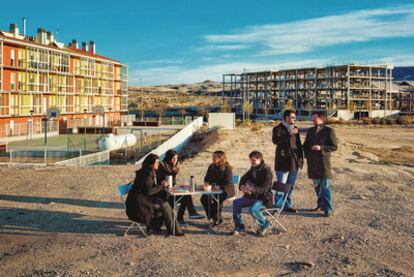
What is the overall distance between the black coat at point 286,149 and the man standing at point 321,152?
0.25 metres

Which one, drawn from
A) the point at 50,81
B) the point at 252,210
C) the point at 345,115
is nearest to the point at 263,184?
the point at 252,210

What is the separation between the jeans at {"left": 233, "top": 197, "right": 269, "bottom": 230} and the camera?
25.5 ft

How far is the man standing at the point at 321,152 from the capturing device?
29.4 feet

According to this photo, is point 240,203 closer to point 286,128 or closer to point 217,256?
point 217,256

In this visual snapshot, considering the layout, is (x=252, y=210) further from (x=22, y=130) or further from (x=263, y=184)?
(x=22, y=130)

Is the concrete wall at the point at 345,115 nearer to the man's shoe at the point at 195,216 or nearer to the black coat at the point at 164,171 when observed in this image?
the man's shoe at the point at 195,216

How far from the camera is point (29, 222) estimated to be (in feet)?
29.1

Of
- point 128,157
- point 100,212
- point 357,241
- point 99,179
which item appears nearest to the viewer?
point 357,241

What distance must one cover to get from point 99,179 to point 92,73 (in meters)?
47.6

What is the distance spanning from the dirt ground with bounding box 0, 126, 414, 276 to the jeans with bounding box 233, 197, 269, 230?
258mm

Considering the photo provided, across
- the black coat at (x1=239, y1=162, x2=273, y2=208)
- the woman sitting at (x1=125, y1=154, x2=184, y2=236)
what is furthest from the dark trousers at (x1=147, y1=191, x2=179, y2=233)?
the black coat at (x1=239, y1=162, x2=273, y2=208)

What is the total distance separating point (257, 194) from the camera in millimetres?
7824

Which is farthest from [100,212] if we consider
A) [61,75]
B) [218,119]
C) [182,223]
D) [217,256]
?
[61,75]

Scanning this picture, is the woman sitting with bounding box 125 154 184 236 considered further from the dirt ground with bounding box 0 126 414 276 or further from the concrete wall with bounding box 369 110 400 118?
the concrete wall with bounding box 369 110 400 118
